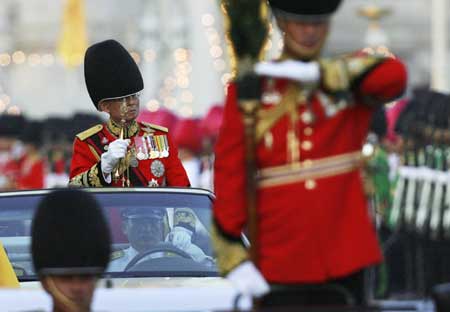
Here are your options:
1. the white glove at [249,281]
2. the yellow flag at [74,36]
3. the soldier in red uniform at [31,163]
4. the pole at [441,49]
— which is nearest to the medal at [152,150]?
the white glove at [249,281]

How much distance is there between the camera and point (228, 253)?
8352 mm

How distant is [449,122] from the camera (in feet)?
76.4

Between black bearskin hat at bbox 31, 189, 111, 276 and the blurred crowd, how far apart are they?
59.5 feet

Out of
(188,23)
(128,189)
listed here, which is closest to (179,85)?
(188,23)

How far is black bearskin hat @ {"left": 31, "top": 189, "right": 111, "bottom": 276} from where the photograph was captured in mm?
8211

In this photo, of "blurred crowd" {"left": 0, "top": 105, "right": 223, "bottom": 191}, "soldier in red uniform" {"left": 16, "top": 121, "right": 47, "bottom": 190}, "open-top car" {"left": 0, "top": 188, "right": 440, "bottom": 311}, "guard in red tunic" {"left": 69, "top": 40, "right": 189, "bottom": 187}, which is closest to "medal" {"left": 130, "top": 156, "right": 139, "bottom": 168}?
"guard in red tunic" {"left": 69, "top": 40, "right": 189, "bottom": 187}

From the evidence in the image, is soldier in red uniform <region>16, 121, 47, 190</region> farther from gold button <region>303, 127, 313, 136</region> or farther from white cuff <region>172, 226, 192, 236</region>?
gold button <region>303, 127, 313, 136</region>

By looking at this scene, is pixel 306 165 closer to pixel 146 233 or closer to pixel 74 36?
pixel 146 233

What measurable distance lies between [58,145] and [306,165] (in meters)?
25.2

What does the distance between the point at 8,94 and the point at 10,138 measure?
4597 cm

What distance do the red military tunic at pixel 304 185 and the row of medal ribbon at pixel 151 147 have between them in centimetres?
383

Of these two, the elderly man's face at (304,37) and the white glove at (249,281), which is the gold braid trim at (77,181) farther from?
the white glove at (249,281)

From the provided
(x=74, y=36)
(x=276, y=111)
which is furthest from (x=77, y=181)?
(x=74, y=36)

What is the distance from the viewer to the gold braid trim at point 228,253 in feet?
27.2
